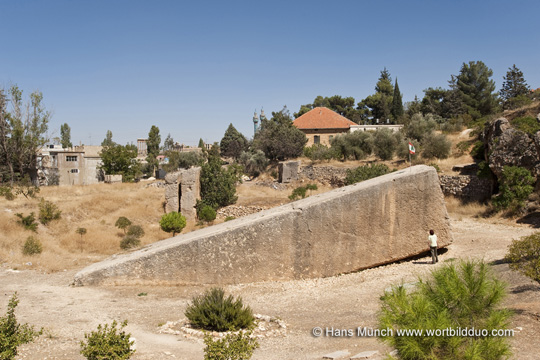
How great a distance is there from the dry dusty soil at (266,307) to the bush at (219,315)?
373 mm

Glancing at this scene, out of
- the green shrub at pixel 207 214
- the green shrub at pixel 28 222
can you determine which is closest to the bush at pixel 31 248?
the green shrub at pixel 28 222

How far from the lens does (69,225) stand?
16.9 metres

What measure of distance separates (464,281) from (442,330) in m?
0.68

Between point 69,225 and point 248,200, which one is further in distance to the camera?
point 248,200

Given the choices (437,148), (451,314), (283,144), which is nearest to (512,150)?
(437,148)

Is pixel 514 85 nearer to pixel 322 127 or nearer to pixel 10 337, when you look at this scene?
pixel 322 127

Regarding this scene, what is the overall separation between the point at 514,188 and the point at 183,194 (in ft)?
41.3

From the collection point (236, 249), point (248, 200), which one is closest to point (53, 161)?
point (248, 200)

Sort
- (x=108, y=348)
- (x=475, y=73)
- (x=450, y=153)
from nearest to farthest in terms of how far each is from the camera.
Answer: (x=108, y=348), (x=450, y=153), (x=475, y=73)

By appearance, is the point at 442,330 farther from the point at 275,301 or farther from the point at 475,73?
the point at 475,73

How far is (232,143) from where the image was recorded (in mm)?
56531

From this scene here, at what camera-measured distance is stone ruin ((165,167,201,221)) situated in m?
19.1

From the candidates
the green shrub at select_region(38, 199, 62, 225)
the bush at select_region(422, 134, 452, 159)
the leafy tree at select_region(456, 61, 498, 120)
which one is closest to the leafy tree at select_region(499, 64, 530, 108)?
the leafy tree at select_region(456, 61, 498, 120)

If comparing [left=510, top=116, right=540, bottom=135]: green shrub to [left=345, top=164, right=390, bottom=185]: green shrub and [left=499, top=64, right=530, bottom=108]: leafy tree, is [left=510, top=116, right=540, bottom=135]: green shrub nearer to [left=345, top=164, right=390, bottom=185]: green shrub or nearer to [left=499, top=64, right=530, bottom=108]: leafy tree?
[left=345, top=164, right=390, bottom=185]: green shrub
